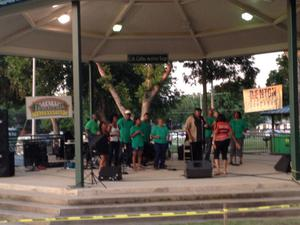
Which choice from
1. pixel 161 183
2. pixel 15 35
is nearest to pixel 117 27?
pixel 15 35

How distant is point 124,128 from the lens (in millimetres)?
15977

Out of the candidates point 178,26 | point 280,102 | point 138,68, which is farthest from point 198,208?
point 138,68

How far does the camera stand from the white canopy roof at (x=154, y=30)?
1557cm

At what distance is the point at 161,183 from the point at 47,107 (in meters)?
6.64

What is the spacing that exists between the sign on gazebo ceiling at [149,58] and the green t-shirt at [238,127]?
404 centimetres

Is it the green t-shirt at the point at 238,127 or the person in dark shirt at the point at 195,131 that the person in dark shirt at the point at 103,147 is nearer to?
the person in dark shirt at the point at 195,131

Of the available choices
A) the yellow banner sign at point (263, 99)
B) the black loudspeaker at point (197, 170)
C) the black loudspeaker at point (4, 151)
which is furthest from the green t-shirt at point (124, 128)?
the yellow banner sign at point (263, 99)

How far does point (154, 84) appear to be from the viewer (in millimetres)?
27578

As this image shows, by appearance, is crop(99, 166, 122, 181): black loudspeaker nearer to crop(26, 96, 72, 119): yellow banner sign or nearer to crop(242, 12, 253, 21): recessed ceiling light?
crop(26, 96, 72, 119): yellow banner sign

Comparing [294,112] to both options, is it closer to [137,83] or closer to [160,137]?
[160,137]

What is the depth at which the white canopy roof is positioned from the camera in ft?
51.1

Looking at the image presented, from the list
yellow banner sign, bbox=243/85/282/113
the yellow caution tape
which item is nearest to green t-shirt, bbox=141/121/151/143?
the yellow caution tape

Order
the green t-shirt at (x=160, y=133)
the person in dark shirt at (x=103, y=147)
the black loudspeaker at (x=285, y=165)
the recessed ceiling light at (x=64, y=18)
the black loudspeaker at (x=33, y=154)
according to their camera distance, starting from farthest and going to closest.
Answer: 1. the black loudspeaker at (x=33, y=154)
2. the recessed ceiling light at (x=64, y=18)
3. the green t-shirt at (x=160, y=133)
4. the person in dark shirt at (x=103, y=147)
5. the black loudspeaker at (x=285, y=165)

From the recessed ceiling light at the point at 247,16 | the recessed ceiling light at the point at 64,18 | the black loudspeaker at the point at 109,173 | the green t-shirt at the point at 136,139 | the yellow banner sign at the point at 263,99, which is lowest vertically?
the black loudspeaker at the point at 109,173
